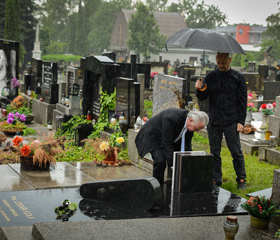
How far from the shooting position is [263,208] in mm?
5133

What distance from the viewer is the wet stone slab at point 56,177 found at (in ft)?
23.4

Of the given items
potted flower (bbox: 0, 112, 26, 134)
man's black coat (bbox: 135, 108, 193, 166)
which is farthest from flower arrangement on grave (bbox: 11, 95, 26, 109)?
man's black coat (bbox: 135, 108, 193, 166)

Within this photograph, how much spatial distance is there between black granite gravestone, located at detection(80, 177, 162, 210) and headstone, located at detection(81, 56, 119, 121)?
554 cm

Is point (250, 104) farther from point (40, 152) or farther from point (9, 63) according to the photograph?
point (9, 63)

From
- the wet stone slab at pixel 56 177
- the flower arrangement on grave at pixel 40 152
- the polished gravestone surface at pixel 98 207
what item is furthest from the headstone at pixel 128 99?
the polished gravestone surface at pixel 98 207

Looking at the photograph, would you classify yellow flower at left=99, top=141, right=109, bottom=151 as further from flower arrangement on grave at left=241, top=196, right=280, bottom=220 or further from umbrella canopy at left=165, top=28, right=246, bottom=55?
flower arrangement on grave at left=241, top=196, right=280, bottom=220

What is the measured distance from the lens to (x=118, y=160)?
8.98 m

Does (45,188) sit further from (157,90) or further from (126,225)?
(157,90)

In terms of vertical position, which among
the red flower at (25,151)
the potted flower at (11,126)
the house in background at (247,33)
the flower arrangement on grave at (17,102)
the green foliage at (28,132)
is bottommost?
the green foliage at (28,132)

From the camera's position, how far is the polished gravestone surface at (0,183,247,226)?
5.53 m

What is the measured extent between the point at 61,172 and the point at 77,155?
2194mm

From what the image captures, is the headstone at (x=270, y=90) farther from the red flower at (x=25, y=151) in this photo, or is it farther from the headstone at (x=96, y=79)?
the red flower at (x=25, y=151)

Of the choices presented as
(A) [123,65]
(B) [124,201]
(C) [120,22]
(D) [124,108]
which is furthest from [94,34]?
(B) [124,201]

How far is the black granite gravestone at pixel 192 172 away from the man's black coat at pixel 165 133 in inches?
7.4
